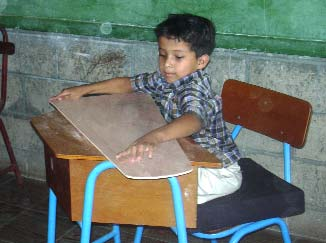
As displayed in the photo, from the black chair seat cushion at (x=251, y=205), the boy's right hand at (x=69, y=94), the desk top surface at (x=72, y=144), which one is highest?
the boy's right hand at (x=69, y=94)

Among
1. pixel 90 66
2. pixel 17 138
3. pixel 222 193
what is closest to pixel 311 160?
pixel 222 193

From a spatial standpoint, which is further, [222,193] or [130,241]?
[130,241]

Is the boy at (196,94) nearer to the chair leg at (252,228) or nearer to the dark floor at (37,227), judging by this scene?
the chair leg at (252,228)

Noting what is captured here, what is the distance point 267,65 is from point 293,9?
284 millimetres

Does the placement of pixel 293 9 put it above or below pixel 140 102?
above

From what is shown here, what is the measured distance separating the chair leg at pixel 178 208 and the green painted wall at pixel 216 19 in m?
1.10

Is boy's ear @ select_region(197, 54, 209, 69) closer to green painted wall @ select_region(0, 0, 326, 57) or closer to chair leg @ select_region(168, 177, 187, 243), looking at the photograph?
green painted wall @ select_region(0, 0, 326, 57)

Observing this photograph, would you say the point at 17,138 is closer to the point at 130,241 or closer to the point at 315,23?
the point at 130,241

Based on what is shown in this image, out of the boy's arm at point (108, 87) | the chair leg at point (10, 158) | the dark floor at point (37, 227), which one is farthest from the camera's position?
the chair leg at point (10, 158)

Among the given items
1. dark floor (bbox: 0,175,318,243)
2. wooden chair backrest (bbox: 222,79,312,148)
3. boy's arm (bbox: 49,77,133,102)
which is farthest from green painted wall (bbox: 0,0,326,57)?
dark floor (bbox: 0,175,318,243)

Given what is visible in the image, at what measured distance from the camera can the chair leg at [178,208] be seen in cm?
150

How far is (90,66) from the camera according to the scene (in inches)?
112

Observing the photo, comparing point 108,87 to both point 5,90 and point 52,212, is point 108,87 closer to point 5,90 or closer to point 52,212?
point 52,212

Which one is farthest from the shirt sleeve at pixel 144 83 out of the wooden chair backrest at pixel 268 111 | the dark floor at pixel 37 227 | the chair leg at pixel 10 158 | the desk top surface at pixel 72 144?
the chair leg at pixel 10 158
